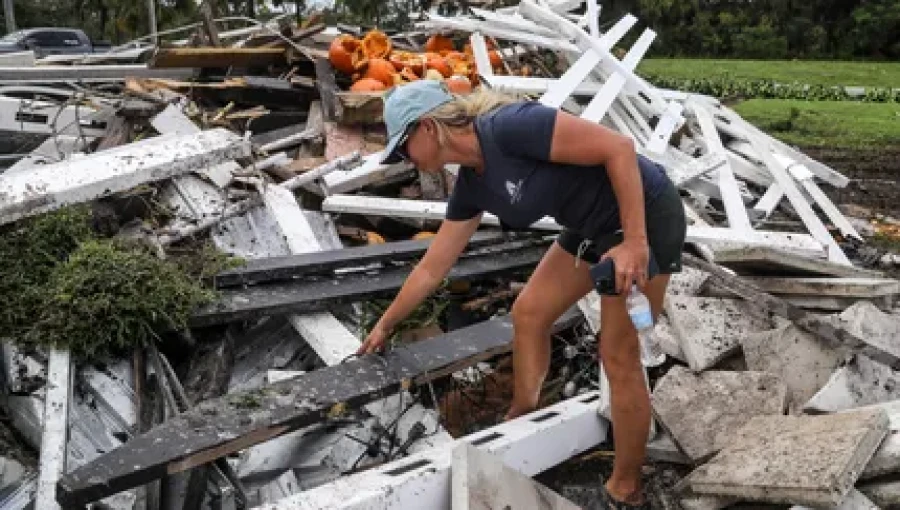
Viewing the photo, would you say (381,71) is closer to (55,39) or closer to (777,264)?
(777,264)

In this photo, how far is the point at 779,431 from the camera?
3469mm

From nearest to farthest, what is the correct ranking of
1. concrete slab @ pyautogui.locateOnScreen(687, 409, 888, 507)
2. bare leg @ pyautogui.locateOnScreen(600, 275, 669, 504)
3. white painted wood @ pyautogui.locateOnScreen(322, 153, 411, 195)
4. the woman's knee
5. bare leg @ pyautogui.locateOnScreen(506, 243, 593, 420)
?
1. concrete slab @ pyautogui.locateOnScreen(687, 409, 888, 507)
2. bare leg @ pyautogui.locateOnScreen(600, 275, 669, 504)
3. bare leg @ pyautogui.locateOnScreen(506, 243, 593, 420)
4. the woman's knee
5. white painted wood @ pyautogui.locateOnScreen(322, 153, 411, 195)

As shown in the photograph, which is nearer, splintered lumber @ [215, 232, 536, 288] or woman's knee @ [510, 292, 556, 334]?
woman's knee @ [510, 292, 556, 334]

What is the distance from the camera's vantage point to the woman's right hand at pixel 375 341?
3.73m

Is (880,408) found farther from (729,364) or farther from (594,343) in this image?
(594,343)

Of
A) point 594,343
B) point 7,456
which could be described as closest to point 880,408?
point 594,343

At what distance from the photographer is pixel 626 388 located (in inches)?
131

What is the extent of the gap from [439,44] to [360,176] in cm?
332

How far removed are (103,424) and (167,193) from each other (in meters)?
1.95

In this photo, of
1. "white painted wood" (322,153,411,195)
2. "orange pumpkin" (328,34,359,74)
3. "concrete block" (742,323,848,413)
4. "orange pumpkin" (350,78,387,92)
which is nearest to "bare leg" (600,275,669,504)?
"concrete block" (742,323,848,413)

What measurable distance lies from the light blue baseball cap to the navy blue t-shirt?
18 centimetres

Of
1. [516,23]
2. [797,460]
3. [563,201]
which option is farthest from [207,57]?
[797,460]

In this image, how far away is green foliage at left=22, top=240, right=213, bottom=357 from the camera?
12.9 ft

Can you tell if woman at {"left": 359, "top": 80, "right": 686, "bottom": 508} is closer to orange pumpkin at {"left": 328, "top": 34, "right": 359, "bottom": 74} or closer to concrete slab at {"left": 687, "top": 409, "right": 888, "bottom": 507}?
concrete slab at {"left": 687, "top": 409, "right": 888, "bottom": 507}
